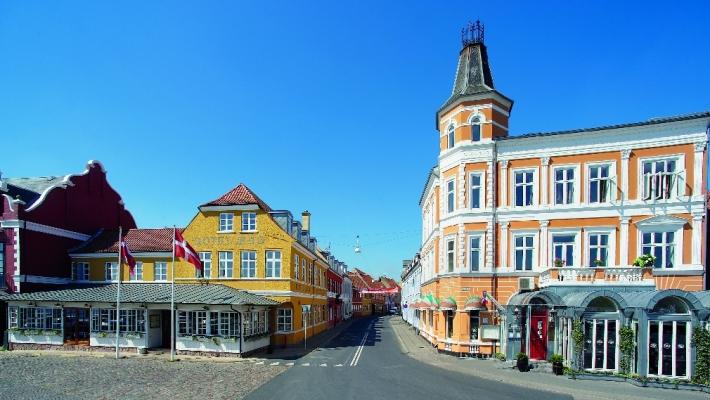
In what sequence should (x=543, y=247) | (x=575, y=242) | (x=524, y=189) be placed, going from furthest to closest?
1. (x=524, y=189)
2. (x=543, y=247)
3. (x=575, y=242)

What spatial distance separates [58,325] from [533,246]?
3051 centimetres

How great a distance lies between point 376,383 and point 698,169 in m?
20.7

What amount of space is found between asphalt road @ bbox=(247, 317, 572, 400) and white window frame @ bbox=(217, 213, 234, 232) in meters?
10.9

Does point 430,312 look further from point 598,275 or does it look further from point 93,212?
point 93,212

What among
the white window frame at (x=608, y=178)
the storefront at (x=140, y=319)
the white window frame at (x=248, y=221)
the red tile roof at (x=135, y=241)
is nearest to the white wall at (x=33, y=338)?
the storefront at (x=140, y=319)

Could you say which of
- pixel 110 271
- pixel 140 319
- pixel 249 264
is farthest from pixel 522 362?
pixel 110 271

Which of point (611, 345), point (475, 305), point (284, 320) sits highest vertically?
point (475, 305)

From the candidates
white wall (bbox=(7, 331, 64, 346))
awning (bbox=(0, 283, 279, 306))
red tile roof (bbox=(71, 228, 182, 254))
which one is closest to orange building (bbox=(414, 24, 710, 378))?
awning (bbox=(0, 283, 279, 306))

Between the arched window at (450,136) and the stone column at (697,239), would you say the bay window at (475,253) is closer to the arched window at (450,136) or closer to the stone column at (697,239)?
the arched window at (450,136)

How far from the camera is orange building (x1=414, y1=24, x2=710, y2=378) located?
80.1 feet

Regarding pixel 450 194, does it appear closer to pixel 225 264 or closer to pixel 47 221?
pixel 225 264

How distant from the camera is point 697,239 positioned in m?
24.7

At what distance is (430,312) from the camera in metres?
37.0

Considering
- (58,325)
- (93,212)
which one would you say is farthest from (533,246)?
(93,212)
